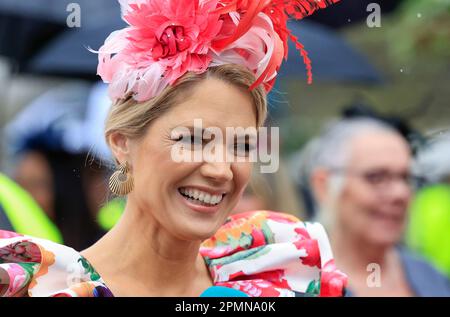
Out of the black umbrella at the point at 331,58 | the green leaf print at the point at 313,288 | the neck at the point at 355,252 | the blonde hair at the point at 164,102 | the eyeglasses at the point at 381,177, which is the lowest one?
the neck at the point at 355,252

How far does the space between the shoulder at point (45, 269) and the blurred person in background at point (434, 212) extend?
10.4ft

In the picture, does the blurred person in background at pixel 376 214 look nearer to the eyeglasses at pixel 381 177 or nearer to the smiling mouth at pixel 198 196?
the eyeglasses at pixel 381 177

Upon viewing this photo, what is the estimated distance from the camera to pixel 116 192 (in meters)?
2.45

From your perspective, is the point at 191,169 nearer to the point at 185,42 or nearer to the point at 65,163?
the point at 185,42

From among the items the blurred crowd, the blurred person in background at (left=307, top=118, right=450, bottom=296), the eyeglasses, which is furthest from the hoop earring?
the eyeglasses

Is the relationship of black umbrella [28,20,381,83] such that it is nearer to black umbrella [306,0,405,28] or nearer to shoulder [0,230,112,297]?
black umbrella [306,0,405,28]

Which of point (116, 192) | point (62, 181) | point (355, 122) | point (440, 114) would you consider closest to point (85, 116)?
point (62, 181)

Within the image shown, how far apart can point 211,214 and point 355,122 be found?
2.27 metres

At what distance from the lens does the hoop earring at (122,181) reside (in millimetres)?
2420

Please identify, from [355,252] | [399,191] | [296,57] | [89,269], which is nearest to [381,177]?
[399,191]

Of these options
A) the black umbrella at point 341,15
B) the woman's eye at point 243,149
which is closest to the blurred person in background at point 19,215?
the woman's eye at point 243,149

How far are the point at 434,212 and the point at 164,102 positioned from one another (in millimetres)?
3544

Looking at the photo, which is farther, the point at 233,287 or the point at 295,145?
the point at 295,145

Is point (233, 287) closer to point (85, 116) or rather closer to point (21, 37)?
point (85, 116)
